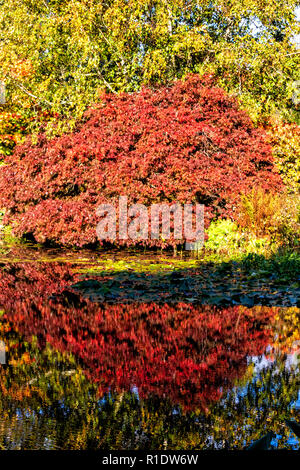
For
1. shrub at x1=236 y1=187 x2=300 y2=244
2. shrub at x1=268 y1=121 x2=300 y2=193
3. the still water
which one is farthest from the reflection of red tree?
shrub at x1=268 y1=121 x2=300 y2=193

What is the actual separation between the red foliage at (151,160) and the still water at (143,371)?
17.2 feet

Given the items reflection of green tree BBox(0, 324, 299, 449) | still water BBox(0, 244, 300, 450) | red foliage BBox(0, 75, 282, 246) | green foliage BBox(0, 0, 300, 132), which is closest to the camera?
reflection of green tree BBox(0, 324, 299, 449)

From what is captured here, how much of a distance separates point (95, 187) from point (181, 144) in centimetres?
226

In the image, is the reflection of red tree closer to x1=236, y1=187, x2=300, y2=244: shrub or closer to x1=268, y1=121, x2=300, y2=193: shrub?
x1=236, y1=187, x2=300, y2=244: shrub

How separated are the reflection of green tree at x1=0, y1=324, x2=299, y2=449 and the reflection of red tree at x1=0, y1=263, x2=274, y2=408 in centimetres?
17

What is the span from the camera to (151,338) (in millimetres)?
5422

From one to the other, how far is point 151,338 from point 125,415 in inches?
83.8

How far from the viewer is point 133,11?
15.2 meters

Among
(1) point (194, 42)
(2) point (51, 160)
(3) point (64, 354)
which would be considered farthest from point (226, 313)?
(1) point (194, 42)

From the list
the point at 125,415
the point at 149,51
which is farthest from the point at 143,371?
the point at 149,51

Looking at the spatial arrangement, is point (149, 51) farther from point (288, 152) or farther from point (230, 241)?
point (230, 241)

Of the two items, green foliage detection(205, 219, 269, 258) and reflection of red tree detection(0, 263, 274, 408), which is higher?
green foliage detection(205, 219, 269, 258)

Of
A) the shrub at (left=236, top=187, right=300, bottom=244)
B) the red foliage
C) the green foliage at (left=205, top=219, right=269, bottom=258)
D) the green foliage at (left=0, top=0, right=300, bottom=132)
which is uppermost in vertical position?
the green foliage at (left=0, top=0, right=300, bottom=132)

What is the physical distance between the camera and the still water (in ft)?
9.97
